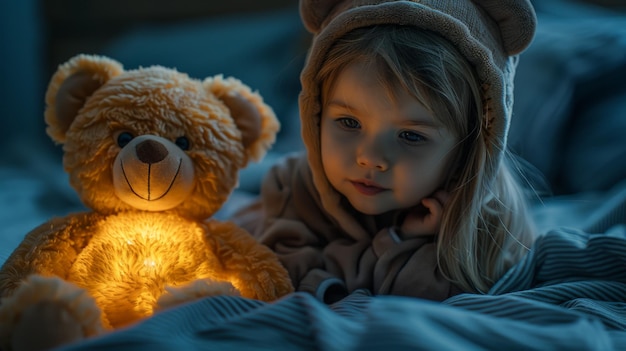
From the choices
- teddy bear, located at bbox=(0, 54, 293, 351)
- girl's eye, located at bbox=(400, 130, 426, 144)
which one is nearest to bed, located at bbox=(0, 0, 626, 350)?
teddy bear, located at bbox=(0, 54, 293, 351)

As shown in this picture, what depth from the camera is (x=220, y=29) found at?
1993 mm

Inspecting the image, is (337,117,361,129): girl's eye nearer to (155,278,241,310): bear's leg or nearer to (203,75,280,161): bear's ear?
(203,75,280,161): bear's ear

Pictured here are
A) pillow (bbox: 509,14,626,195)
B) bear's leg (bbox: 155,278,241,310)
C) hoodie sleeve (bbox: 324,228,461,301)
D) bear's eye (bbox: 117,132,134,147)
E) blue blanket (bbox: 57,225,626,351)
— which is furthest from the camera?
pillow (bbox: 509,14,626,195)

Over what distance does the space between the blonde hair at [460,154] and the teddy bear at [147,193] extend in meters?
0.19

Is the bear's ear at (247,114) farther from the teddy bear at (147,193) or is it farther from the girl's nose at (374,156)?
the girl's nose at (374,156)

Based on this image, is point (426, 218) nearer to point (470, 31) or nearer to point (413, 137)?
point (413, 137)

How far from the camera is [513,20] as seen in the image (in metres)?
0.87

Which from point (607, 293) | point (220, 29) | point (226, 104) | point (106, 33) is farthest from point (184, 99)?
point (106, 33)

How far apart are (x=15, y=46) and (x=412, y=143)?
1.91 metres

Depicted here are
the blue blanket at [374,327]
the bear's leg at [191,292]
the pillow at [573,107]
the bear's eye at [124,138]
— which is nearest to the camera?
the blue blanket at [374,327]

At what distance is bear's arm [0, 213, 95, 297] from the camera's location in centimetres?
76

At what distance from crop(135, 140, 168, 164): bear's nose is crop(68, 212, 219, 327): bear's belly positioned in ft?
0.30

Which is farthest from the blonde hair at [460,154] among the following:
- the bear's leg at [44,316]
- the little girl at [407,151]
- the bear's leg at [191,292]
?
the bear's leg at [44,316]

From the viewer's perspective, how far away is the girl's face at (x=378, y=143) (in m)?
0.83
